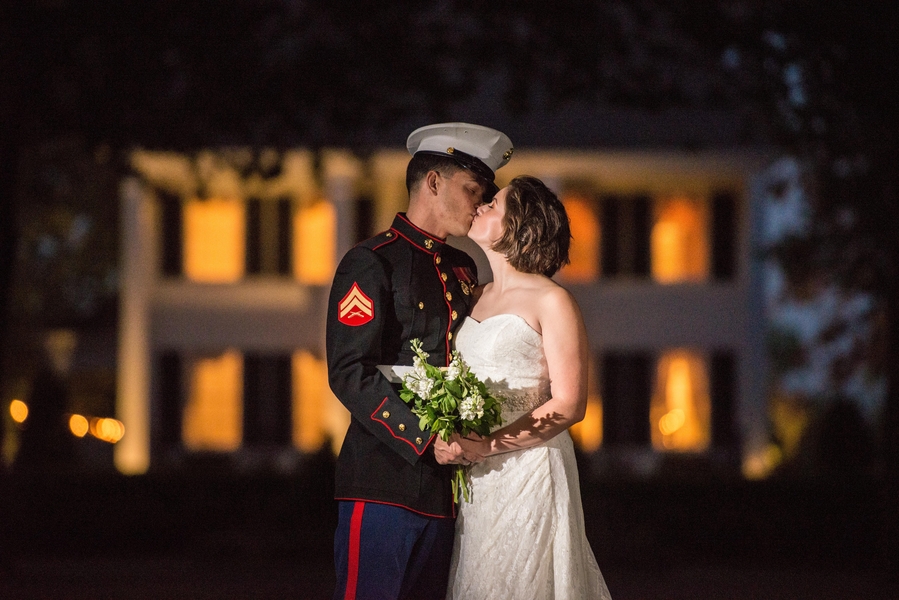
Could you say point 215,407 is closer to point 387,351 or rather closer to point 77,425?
point 77,425

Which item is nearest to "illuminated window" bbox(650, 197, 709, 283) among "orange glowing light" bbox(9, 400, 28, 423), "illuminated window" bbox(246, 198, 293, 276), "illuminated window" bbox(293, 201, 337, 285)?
"illuminated window" bbox(293, 201, 337, 285)

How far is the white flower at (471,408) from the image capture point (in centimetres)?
379

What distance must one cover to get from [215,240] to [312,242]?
6.00 feet

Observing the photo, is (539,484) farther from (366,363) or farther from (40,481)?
(40,481)

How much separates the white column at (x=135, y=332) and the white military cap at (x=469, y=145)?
1593 cm

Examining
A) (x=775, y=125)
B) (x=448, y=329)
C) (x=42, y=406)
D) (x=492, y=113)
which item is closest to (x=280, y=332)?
(x=42, y=406)

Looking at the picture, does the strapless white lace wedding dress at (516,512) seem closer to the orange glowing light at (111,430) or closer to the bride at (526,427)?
the bride at (526,427)

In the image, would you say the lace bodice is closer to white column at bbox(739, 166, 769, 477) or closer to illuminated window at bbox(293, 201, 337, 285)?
white column at bbox(739, 166, 769, 477)

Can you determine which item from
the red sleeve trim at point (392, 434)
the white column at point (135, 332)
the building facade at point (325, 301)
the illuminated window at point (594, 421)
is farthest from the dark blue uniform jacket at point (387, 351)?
the white column at point (135, 332)

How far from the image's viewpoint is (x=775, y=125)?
11555mm

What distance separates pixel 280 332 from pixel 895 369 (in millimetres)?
11483

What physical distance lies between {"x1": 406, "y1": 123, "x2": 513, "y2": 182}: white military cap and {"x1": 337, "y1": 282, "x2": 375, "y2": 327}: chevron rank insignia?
0.68m

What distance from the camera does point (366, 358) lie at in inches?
157

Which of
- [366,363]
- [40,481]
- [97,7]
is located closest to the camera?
[366,363]
